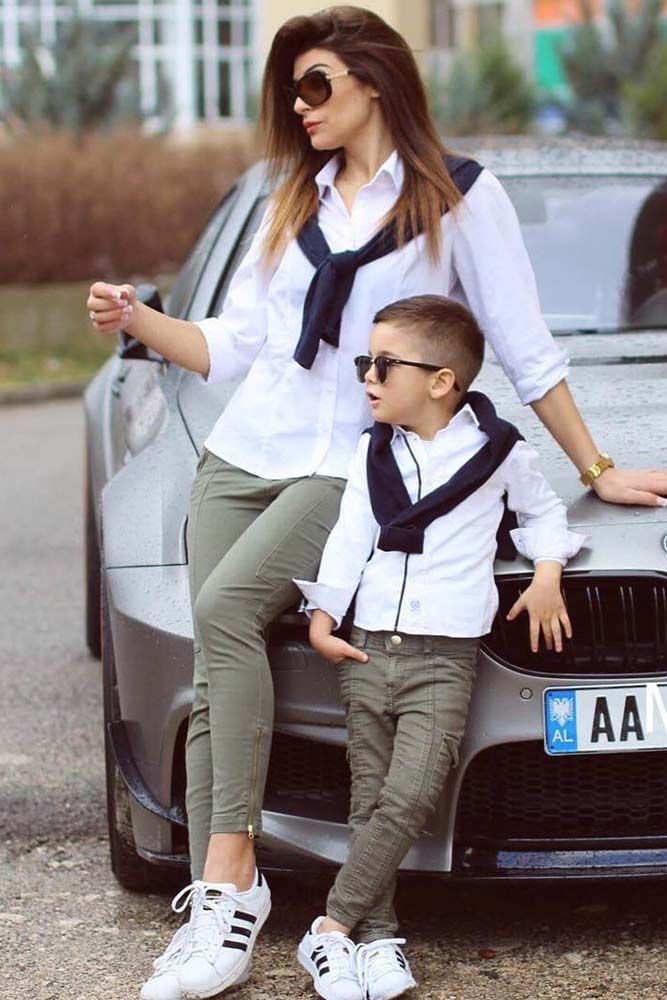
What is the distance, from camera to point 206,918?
127 inches

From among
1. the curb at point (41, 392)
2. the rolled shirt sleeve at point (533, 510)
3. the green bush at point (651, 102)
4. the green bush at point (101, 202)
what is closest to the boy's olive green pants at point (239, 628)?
the rolled shirt sleeve at point (533, 510)

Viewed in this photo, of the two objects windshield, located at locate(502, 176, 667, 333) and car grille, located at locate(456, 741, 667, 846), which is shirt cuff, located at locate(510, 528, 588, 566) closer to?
car grille, located at locate(456, 741, 667, 846)

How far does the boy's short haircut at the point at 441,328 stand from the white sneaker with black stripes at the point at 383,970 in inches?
39.9

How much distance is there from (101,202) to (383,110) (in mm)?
11848

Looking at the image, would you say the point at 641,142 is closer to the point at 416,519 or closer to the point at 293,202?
the point at 293,202

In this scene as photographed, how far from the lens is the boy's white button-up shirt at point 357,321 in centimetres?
347

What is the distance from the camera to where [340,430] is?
3492 mm

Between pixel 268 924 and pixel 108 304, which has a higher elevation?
pixel 108 304

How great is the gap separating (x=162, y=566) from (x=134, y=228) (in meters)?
12.2

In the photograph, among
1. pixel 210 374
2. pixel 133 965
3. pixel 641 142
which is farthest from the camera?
pixel 641 142

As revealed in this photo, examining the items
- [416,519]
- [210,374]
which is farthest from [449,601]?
[210,374]

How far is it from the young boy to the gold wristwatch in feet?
0.42

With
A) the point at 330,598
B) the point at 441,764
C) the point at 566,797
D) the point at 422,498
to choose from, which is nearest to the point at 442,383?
the point at 422,498

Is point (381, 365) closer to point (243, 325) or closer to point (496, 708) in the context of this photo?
point (243, 325)
